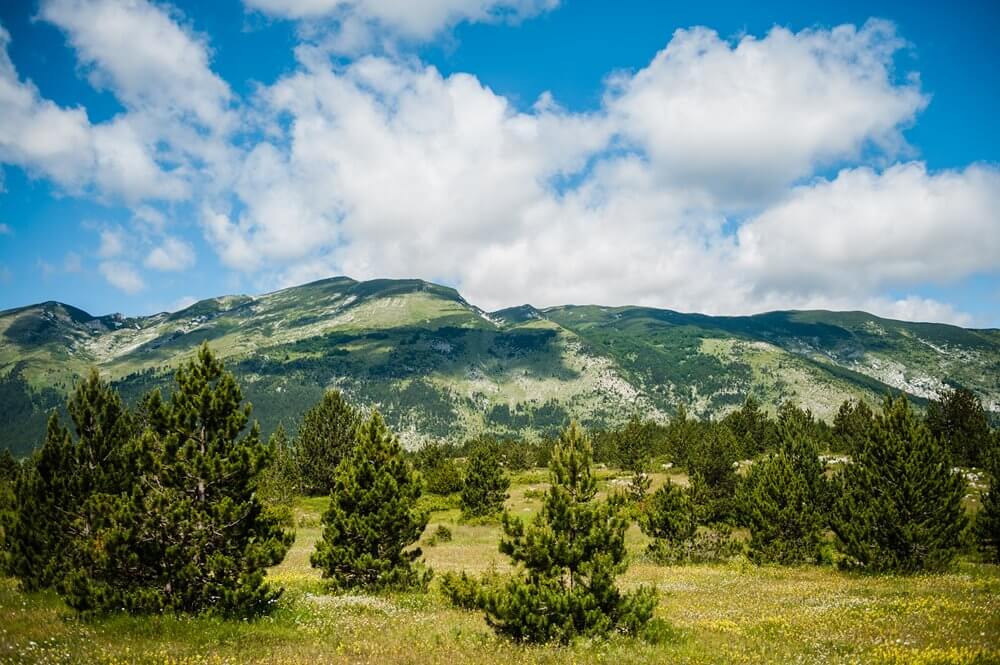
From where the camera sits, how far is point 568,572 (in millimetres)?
13984

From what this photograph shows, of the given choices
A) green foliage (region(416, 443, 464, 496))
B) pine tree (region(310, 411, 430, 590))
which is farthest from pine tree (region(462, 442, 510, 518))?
pine tree (region(310, 411, 430, 590))

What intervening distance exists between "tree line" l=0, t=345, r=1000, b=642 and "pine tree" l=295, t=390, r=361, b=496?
159 ft

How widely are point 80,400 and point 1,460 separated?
92795 millimetres

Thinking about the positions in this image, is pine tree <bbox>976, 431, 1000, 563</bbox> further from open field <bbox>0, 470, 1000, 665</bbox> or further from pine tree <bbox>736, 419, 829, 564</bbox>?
A: pine tree <bbox>736, 419, 829, 564</bbox>

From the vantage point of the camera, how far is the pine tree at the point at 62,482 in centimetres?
1878

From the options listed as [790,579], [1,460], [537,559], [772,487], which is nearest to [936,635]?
[537,559]

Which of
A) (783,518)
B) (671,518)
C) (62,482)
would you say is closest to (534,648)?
(62,482)

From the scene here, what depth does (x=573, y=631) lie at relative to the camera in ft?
43.7

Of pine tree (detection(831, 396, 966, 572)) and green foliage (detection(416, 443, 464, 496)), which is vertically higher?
pine tree (detection(831, 396, 966, 572))

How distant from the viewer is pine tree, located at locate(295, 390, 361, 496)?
227 feet

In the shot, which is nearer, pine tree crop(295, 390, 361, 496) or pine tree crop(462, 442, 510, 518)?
pine tree crop(462, 442, 510, 518)

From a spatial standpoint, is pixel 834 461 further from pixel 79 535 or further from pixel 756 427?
pixel 79 535

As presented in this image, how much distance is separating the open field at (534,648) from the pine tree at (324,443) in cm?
4775

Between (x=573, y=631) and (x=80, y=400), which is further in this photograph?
(x=80, y=400)
